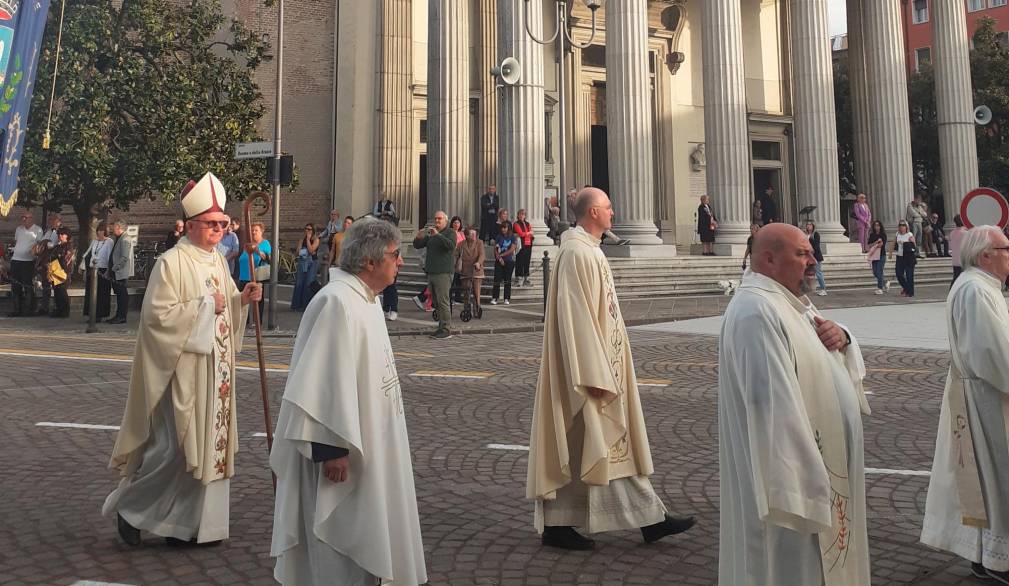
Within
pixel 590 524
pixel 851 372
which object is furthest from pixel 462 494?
pixel 851 372

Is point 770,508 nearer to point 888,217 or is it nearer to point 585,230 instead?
point 585,230

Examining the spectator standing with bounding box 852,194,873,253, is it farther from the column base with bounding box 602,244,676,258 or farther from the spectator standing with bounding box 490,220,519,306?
the spectator standing with bounding box 490,220,519,306

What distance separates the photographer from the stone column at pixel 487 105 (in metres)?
25.3

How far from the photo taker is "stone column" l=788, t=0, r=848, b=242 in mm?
23750

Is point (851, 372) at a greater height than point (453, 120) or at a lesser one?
lesser

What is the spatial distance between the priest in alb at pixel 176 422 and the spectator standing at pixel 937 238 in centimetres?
2755

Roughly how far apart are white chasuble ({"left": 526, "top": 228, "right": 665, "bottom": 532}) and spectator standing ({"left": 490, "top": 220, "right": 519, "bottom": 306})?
1280cm

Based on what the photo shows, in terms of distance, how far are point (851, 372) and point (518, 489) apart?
282cm

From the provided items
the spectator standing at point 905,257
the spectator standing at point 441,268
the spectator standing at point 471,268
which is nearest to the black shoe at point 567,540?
the spectator standing at point 441,268

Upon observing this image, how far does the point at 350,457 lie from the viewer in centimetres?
328

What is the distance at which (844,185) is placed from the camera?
129ft

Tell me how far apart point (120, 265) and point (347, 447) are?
48.1 feet

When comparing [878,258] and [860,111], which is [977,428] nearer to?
[878,258]

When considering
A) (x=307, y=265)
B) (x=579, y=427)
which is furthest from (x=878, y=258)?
(x=579, y=427)
